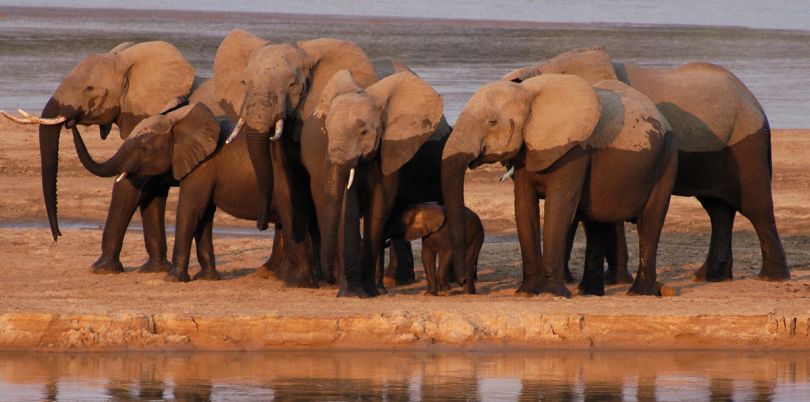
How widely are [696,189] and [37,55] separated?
27.1m

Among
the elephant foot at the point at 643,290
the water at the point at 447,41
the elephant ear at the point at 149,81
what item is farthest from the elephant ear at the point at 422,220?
the water at the point at 447,41

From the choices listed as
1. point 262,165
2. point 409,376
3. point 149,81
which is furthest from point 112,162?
point 409,376

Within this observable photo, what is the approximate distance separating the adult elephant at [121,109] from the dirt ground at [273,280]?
43 cm

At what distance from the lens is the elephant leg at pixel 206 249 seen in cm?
1708

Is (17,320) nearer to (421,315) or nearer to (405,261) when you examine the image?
(421,315)

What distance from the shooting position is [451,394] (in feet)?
40.9

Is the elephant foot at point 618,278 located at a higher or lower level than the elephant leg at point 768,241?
lower

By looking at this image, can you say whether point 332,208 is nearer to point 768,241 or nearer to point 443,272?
point 443,272

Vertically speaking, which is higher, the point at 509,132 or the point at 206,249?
the point at 509,132

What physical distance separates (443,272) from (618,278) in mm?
1957

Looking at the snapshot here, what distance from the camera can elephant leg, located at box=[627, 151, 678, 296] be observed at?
1595cm

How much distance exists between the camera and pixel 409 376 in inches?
516

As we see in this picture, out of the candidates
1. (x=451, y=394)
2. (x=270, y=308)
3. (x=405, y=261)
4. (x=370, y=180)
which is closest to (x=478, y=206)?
(x=405, y=261)

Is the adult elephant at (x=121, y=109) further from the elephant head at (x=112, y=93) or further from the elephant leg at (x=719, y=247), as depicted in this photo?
the elephant leg at (x=719, y=247)
